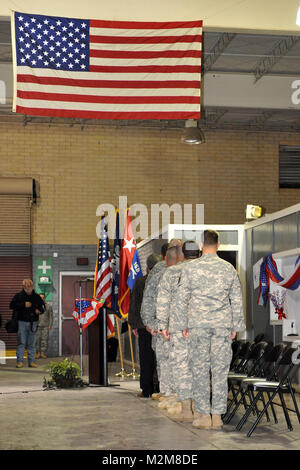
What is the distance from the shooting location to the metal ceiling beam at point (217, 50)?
13.3 meters

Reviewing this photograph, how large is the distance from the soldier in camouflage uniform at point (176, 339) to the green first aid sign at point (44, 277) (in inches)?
447

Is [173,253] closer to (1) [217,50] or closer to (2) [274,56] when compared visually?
(1) [217,50]

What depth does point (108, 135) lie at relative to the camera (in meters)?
19.0

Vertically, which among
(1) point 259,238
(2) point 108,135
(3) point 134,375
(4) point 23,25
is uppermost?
(2) point 108,135

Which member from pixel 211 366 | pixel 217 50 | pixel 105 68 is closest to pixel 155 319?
pixel 211 366

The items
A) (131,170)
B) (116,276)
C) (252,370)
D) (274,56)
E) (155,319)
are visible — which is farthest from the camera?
(131,170)

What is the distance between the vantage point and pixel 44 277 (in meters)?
18.4

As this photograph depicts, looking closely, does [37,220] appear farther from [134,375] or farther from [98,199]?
[134,375]

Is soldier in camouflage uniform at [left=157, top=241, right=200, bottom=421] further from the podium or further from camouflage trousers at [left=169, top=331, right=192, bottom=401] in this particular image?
the podium

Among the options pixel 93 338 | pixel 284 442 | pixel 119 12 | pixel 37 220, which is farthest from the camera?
pixel 37 220

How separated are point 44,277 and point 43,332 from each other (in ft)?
5.00
